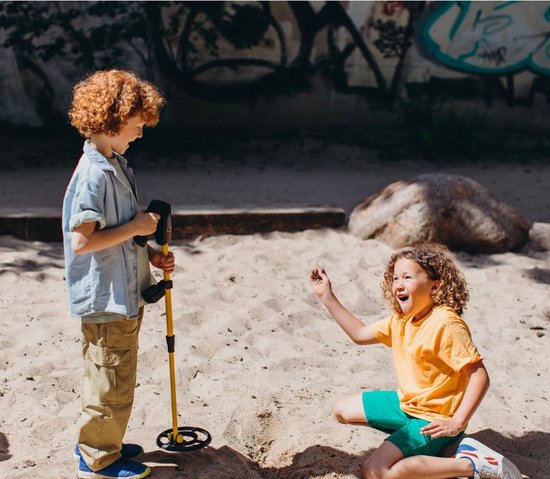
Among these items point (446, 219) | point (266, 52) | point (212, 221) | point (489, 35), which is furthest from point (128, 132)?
point (489, 35)

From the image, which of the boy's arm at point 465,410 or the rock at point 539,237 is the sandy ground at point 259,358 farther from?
the boy's arm at point 465,410

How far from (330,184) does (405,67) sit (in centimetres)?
266

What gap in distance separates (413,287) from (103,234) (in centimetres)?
121

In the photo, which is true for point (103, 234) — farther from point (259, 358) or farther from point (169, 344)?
point (259, 358)

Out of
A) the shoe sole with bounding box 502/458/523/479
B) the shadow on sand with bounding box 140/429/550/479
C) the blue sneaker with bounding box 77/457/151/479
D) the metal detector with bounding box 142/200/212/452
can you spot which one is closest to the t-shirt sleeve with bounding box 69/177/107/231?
the metal detector with bounding box 142/200/212/452

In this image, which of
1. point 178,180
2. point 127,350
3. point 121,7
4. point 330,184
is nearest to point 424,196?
point 330,184

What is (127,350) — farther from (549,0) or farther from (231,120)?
(549,0)

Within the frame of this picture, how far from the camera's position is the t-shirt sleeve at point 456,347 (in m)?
3.08

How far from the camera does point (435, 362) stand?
10.5 ft

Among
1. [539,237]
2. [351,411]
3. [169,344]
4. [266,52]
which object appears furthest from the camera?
[266,52]

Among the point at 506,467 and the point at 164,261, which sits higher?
the point at 164,261

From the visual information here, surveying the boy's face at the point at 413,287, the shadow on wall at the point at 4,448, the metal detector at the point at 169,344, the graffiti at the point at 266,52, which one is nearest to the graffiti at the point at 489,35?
the graffiti at the point at 266,52

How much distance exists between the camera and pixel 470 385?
3033mm

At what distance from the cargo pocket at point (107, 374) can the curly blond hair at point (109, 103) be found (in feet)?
2.62
